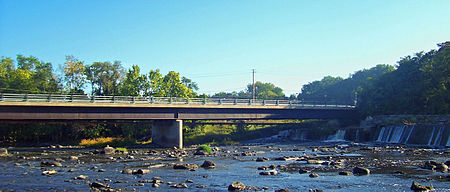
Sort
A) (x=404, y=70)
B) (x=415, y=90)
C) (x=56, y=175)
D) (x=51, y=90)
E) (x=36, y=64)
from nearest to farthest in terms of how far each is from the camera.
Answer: (x=56, y=175)
(x=415, y=90)
(x=404, y=70)
(x=51, y=90)
(x=36, y=64)

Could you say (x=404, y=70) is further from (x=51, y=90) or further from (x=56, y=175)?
(x=51, y=90)

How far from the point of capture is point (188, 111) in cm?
6625

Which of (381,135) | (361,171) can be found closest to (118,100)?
(361,171)

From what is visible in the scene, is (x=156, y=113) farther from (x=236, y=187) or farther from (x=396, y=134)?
(x=236, y=187)

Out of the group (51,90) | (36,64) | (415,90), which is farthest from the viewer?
(36,64)

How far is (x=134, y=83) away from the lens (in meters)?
87.6

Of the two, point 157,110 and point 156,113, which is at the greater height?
point 157,110

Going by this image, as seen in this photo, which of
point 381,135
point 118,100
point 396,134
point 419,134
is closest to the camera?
point 419,134

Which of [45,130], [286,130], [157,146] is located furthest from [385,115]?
[45,130]

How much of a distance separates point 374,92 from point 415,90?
10.1 metres

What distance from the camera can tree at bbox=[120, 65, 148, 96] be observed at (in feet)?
285

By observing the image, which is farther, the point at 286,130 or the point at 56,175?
the point at 286,130

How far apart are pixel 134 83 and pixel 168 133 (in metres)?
25.1

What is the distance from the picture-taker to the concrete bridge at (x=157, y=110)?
2092 inches
